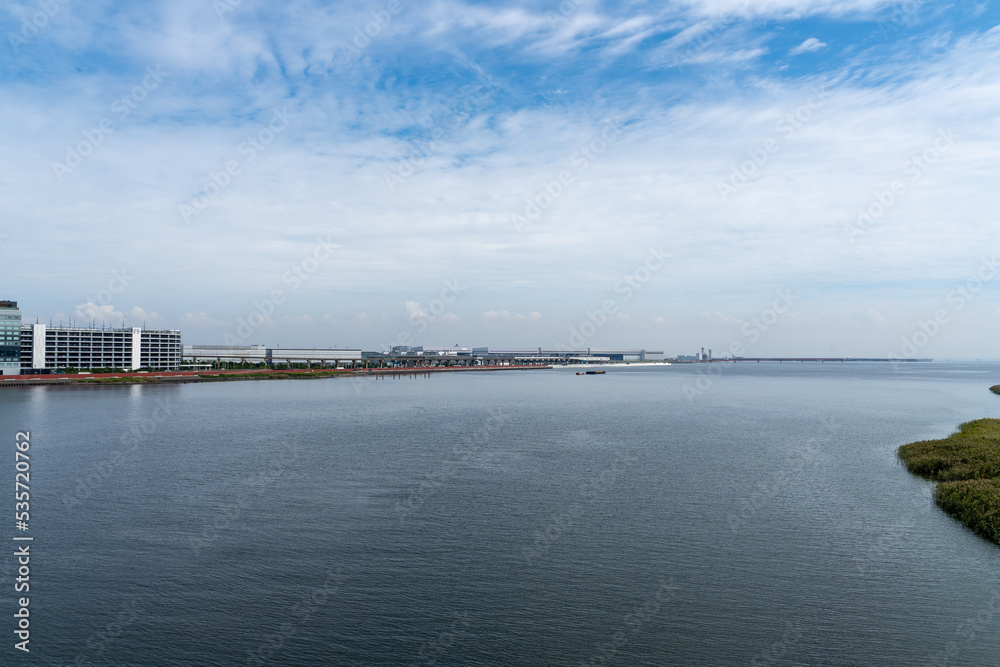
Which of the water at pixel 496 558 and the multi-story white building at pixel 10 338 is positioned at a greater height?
the multi-story white building at pixel 10 338

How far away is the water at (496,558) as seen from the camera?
47.1 feet

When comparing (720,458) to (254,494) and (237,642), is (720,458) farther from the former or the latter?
(237,642)

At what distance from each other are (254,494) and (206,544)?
655 cm

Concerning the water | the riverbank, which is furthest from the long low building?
the water

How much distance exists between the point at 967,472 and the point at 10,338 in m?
129

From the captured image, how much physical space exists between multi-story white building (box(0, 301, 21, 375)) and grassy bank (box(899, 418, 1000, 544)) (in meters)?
125

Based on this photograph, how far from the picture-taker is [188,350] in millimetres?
172750

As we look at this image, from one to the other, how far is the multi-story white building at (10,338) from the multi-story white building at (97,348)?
1095 mm

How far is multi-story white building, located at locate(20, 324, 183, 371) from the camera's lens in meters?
111

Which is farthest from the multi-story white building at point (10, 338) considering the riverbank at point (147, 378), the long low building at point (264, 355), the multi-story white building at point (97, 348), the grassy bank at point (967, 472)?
the grassy bank at point (967, 472)

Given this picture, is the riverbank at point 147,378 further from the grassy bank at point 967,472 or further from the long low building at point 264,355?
the grassy bank at point 967,472

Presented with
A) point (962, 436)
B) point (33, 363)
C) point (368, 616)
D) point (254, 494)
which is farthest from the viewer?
point (33, 363)

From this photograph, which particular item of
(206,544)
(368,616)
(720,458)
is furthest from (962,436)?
(206,544)

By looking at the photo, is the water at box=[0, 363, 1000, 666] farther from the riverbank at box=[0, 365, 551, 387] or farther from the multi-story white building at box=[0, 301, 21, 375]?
the multi-story white building at box=[0, 301, 21, 375]
